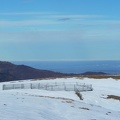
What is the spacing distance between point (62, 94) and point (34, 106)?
20451 mm

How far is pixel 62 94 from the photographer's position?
173 ft

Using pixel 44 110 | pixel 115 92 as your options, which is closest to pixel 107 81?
pixel 115 92

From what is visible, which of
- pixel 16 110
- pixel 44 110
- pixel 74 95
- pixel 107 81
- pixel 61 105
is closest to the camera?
pixel 16 110

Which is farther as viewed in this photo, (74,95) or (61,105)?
(74,95)

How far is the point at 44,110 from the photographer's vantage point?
3045cm

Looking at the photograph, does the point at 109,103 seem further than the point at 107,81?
No

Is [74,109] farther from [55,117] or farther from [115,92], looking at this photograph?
[115,92]

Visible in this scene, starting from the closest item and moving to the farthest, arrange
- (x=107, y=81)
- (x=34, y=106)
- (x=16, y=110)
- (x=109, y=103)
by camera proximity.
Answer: (x=16, y=110) < (x=34, y=106) < (x=109, y=103) < (x=107, y=81)

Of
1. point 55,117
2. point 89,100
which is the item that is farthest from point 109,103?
point 55,117

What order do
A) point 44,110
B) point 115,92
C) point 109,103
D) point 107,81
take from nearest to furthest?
point 44,110
point 109,103
point 115,92
point 107,81

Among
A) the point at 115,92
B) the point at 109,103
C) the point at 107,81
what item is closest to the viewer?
the point at 109,103

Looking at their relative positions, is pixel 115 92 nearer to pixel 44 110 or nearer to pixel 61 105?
pixel 61 105

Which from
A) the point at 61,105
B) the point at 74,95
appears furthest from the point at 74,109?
the point at 74,95

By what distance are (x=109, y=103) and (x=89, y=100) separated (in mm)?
2644
